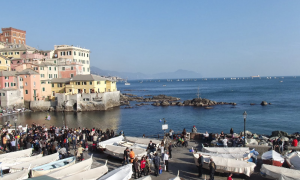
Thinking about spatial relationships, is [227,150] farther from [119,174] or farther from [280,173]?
[119,174]

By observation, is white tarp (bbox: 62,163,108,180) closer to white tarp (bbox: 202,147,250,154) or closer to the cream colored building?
white tarp (bbox: 202,147,250,154)

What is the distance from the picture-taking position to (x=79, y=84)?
60.8 meters

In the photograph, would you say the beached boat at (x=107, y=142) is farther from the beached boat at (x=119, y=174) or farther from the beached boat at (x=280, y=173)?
the beached boat at (x=280, y=173)

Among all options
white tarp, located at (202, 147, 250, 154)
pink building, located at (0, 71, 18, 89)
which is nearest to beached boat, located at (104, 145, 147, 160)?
white tarp, located at (202, 147, 250, 154)

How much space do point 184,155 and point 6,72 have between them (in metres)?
51.9

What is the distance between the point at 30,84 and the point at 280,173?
56736 mm

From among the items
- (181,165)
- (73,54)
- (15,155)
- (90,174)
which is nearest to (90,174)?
(90,174)

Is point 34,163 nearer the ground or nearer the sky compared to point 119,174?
nearer the ground

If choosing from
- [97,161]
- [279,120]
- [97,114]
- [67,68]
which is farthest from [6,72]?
[279,120]

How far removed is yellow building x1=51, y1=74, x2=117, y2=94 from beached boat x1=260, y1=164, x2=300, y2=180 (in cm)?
5078

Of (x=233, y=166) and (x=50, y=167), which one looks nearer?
(x=233, y=166)

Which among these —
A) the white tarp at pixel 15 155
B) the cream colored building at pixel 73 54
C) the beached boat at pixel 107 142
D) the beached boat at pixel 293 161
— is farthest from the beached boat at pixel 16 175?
the cream colored building at pixel 73 54

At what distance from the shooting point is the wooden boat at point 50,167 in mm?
13102

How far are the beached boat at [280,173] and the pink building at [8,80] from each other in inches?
2245
